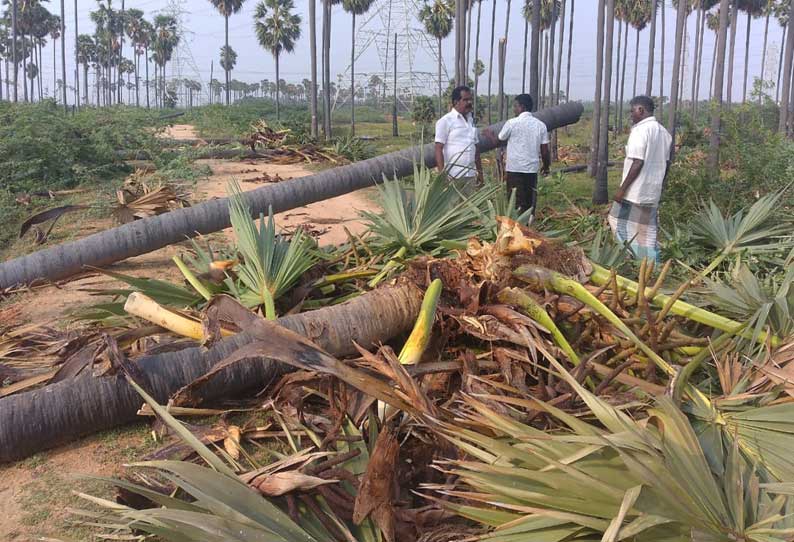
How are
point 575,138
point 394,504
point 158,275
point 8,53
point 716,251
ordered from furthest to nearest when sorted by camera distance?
point 8,53 → point 575,138 → point 158,275 → point 716,251 → point 394,504

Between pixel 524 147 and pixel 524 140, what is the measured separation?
75mm

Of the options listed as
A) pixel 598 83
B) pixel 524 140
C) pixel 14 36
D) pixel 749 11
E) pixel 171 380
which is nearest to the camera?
pixel 171 380

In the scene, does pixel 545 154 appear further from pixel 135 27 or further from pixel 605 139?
pixel 135 27

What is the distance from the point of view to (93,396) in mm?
3092

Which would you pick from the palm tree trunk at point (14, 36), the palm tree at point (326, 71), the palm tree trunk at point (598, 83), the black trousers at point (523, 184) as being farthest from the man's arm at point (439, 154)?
the palm tree trunk at point (14, 36)

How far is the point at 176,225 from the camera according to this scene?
633 cm

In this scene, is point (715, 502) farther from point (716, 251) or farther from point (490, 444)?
point (716, 251)

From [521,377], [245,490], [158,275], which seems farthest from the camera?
[158,275]

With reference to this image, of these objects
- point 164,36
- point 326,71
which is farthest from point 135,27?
point 326,71

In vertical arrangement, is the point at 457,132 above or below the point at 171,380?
above

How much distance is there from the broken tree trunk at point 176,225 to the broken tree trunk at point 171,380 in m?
2.26

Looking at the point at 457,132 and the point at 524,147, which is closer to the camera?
the point at 457,132

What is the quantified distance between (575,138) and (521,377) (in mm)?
37057

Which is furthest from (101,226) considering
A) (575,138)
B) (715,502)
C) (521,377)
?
(575,138)
